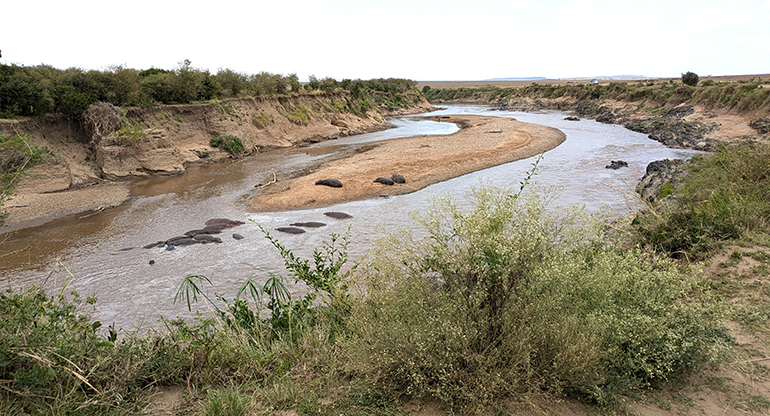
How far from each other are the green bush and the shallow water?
103 centimetres

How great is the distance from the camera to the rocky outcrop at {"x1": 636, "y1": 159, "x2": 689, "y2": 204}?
42.1 feet

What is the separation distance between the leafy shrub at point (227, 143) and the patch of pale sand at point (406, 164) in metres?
7.02

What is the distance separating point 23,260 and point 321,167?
1385 cm

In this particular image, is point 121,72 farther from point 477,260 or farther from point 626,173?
point 626,173

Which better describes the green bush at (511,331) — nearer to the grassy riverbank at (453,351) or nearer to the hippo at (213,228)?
the grassy riverbank at (453,351)

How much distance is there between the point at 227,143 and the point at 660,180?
23.5 metres

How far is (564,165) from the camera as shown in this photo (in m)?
23.0

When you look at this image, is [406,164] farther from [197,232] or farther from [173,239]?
[173,239]

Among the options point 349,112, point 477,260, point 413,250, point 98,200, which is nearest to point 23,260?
point 98,200

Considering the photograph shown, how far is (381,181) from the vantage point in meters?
19.0

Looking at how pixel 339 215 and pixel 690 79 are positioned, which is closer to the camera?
pixel 339 215

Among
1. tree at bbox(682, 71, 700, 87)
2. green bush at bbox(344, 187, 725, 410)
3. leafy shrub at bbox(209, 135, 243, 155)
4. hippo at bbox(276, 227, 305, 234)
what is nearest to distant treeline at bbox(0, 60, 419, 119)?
leafy shrub at bbox(209, 135, 243, 155)

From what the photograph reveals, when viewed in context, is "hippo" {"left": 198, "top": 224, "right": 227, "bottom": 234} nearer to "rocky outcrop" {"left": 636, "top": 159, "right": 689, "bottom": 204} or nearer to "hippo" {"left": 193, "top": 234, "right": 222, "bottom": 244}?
"hippo" {"left": 193, "top": 234, "right": 222, "bottom": 244}

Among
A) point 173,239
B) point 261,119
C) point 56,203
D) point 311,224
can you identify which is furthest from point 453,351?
point 261,119
